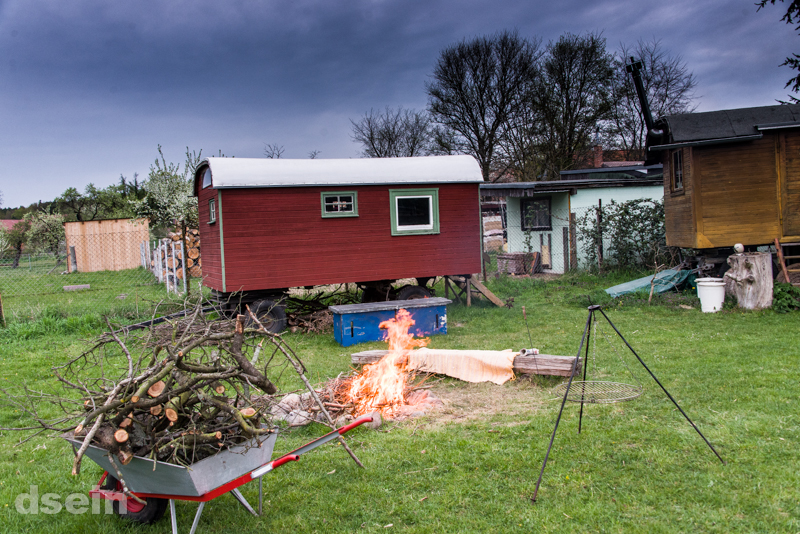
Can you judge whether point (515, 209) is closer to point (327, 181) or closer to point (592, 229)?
point (592, 229)

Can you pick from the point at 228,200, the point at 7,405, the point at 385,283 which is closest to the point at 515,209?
the point at 385,283

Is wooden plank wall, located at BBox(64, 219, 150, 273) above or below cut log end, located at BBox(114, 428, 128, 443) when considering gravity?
above

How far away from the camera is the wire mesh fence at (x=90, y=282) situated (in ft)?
35.2

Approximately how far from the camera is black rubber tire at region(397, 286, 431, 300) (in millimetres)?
11422

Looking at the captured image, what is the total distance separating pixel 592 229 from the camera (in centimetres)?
1664

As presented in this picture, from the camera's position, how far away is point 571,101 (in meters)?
30.2

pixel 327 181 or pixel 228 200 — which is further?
→ pixel 327 181

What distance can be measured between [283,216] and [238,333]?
23.6 ft

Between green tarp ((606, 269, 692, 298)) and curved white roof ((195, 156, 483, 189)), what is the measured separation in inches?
159

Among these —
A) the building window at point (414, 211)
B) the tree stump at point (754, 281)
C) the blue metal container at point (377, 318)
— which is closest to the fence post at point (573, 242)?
the tree stump at point (754, 281)

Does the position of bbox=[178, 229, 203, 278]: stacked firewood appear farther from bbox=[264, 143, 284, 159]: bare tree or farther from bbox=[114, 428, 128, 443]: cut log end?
bbox=[114, 428, 128, 443]: cut log end

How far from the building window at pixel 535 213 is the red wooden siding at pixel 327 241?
7236 mm

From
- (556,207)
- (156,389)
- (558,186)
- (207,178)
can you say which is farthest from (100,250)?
(156,389)

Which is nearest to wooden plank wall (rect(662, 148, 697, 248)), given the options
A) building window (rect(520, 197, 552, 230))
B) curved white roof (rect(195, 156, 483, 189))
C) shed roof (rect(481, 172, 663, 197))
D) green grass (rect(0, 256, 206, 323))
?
shed roof (rect(481, 172, 663, 197))
